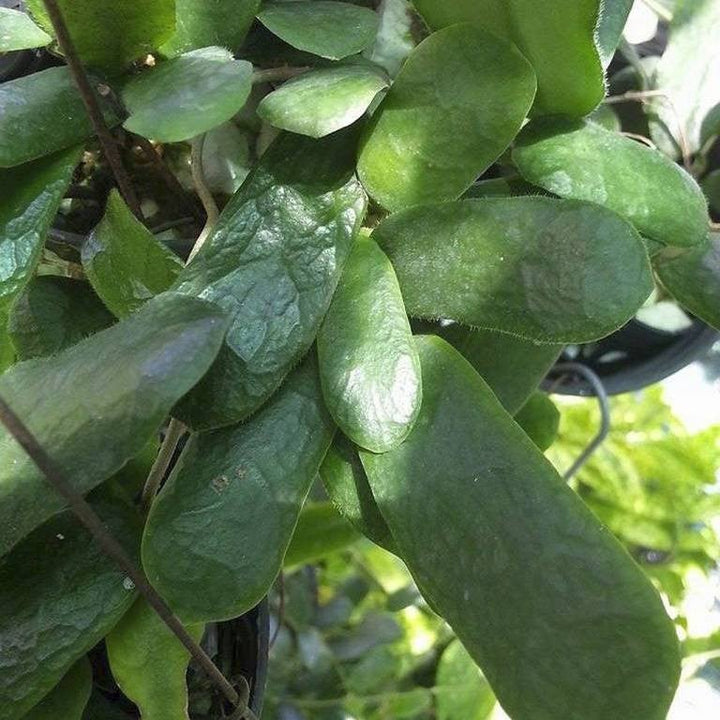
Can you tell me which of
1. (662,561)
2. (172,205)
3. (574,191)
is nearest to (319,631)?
(662,561)

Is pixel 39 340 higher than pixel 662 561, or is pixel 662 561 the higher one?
pixel 39 340

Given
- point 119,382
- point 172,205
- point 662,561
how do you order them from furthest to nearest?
point 662,561
point 172,205
point 119,382

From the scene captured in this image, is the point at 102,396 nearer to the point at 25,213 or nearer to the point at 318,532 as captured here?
the point at 25,213

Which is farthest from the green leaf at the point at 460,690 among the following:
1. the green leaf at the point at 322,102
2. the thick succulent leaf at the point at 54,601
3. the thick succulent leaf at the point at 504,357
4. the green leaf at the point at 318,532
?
the green leaf at the point at 322,102

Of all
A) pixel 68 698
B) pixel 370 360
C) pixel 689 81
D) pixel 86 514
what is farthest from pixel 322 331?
pixel 689 81

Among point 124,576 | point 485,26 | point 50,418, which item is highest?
point 485,26

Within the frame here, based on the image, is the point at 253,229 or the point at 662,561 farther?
the point at 662,561

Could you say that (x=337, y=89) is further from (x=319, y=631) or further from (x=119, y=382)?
(x=319, y=631)
